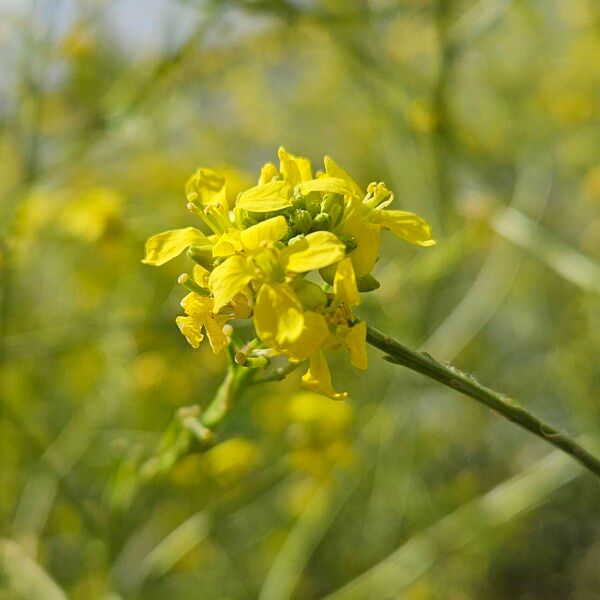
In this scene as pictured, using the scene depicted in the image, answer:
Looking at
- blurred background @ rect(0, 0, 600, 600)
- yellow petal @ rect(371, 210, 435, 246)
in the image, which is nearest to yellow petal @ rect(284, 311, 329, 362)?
yellow petal @ rect(371, 210, 435, 246)

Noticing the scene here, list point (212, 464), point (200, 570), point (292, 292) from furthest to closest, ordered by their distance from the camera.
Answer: point (200, 570) → point (212, 464) → point (292, 292)

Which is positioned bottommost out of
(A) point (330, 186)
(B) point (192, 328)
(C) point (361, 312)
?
(C) point (361, 312)

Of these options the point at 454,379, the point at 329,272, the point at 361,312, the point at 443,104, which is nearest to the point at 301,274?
the point at 329,272

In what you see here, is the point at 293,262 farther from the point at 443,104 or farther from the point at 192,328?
the point at 443,104

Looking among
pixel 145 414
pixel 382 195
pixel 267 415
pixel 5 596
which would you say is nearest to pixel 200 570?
pixel 145 414

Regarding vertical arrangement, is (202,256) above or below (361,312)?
above

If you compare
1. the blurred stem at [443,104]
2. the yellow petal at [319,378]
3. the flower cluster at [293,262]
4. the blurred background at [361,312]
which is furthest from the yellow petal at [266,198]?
the blurred stem at [443,104]

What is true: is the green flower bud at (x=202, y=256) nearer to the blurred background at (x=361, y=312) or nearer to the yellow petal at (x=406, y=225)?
the yellow petal at (x=406, y=225)

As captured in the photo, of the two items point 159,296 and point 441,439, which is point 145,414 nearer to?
point 159,296
